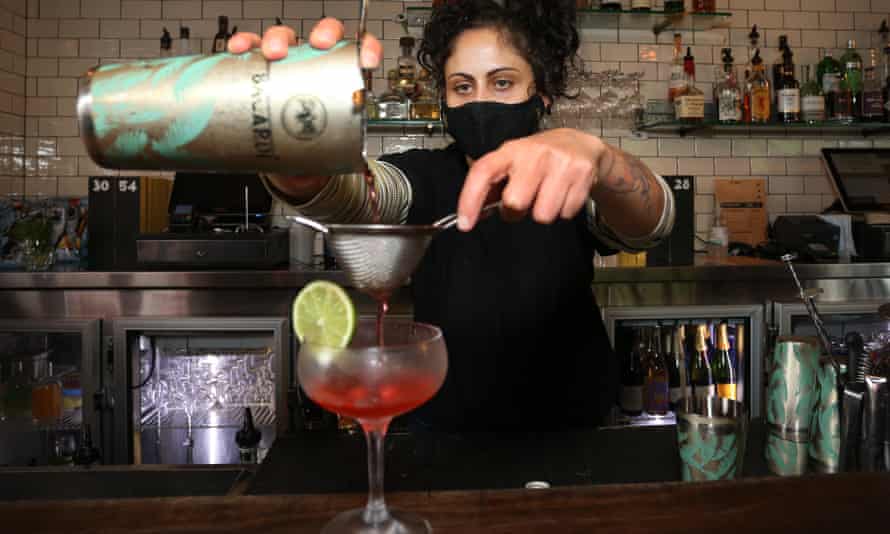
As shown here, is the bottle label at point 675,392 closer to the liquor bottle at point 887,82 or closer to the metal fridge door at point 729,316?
the metal fridge door at point 729,316

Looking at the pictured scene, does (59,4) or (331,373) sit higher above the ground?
(59,4)

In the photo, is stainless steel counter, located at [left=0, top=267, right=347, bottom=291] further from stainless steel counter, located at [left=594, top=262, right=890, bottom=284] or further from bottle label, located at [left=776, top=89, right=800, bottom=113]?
bottle label, located at [left=776, top=89, right=800, bottom=113]

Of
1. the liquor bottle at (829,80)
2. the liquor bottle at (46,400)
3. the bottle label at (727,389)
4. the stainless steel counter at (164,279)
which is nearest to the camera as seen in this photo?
the stainless steel counter at (164,279)

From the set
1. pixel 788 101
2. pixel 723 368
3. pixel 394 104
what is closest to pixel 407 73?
pixel 394 104

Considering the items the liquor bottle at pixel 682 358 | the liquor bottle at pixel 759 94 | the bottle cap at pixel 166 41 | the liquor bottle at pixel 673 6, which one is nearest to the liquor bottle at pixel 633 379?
the liquor bottle at pixel 682 358

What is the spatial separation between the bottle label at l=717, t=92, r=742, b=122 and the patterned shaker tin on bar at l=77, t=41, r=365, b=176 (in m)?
2.98

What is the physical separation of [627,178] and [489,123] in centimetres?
52

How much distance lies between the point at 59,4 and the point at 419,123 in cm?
181

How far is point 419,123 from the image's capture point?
10.7ft

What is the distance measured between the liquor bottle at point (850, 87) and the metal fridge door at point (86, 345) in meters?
3.34

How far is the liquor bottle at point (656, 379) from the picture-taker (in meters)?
2.84

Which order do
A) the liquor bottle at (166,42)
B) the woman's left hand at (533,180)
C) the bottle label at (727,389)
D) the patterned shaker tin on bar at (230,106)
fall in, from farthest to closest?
1. the liquor bottle at (166,42)
2. the bottle label at (727,389)
3. the woman's left hand at (533,180)
4. the patterned shaker tin on bar at (230,106)

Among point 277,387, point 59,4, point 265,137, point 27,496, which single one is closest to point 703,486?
point 265,137

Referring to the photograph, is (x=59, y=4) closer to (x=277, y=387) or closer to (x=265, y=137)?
(x=277, y=387)
